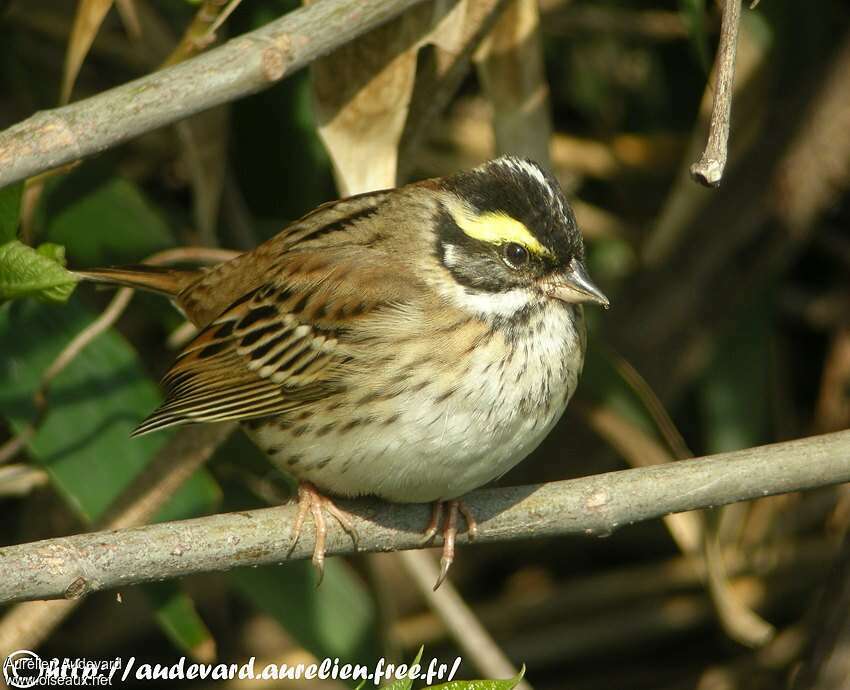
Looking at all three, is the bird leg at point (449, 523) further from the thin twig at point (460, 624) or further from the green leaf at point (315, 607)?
the green leaf at point (315, 607)

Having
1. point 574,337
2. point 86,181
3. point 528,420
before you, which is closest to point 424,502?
point 528,420

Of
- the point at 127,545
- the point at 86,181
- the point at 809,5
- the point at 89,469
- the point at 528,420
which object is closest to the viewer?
the point at 127,545

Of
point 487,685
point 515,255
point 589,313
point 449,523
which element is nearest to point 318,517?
point 449,523

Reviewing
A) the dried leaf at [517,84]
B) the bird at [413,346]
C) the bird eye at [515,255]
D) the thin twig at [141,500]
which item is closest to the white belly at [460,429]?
the bird at [413,346]

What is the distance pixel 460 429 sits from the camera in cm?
272

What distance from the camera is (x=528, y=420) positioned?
278 centimetres

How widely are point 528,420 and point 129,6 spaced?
158 centimetres

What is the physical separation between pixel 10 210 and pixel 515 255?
1017mm

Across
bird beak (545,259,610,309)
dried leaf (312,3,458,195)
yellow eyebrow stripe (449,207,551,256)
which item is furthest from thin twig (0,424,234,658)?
bird beak (545,259,610,309)

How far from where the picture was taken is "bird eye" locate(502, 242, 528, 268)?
284 cm

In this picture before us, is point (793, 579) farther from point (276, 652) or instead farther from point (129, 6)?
point (129, 6)

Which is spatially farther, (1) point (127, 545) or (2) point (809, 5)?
(2) point (809, 5)

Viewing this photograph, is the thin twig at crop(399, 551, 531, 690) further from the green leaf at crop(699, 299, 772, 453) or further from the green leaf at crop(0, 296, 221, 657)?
the green leaf at crop(699, 299, 772, 453)

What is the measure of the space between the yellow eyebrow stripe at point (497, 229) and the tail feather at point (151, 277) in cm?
79
